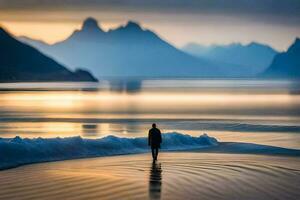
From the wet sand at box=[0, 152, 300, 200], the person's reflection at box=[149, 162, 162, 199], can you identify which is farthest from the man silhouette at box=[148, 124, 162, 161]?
the person's reflection at box=[149, 162, 162, 199]

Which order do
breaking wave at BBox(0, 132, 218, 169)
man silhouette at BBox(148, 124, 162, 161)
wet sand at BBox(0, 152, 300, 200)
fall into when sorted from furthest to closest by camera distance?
man silhouette at BBox(148, 124, 162, 161), breaking wave at BBox(0, 132, 218, 169), wet sand at BBox(0, 152, 300, 200)

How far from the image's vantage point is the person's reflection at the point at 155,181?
21375 millimetres

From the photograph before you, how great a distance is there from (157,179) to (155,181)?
55 centimetres

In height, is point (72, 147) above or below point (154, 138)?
below

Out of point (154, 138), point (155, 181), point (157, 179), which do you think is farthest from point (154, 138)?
point (155, 181)

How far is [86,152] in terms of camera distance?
3503 centimetres

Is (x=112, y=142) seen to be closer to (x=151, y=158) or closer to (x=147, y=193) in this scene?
(x=151, y=158)

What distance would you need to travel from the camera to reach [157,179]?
24.9 m

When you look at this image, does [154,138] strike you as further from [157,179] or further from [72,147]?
[157,179]

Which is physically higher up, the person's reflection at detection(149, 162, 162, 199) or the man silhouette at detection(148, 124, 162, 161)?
the man silhouette at detection(148, 124, 162, 161)

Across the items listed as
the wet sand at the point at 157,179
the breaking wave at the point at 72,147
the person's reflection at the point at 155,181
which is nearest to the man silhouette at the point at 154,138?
the wet sand at the point at 157,179

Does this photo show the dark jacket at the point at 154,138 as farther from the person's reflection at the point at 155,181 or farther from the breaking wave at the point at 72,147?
the breaking wave at the point at 72,147

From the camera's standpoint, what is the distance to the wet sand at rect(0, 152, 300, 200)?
69.9ft

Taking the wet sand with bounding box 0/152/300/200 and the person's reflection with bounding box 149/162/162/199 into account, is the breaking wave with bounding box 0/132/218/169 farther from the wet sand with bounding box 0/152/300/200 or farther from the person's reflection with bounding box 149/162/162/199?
the person's reflection with bounding box 149/162/162/199
